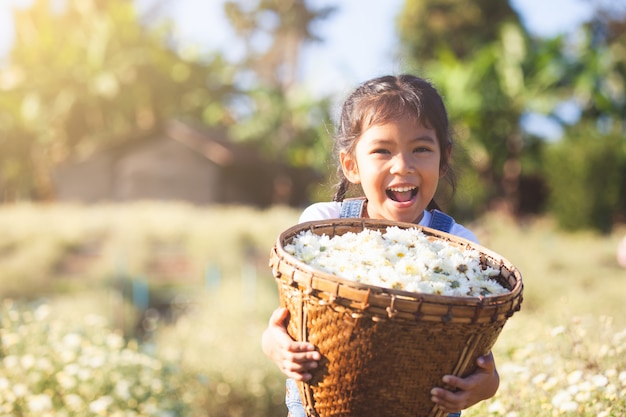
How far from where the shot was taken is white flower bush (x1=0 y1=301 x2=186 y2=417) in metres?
4.36

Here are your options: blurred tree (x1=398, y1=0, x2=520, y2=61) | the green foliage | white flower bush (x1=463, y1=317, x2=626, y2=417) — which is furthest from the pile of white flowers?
blurred tree (x1=398, y1=0, x2=520, y2=61)

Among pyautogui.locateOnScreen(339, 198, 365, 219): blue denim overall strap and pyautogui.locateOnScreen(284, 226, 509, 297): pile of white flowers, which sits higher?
pyautogui.locateOnScreen(284, 226, 509, 297): pile of white flowers

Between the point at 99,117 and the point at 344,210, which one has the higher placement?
the point at 344,210

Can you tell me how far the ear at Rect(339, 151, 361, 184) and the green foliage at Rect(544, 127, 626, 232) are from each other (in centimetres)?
1569

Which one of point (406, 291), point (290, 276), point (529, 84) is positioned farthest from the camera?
point (529, 84)

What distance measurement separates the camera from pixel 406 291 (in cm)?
152

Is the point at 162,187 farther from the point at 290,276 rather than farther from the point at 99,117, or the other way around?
the point at 290,276

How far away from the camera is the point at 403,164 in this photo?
207 cm

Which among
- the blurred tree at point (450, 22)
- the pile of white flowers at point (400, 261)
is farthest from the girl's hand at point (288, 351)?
the blurred tree at point (450, 22)

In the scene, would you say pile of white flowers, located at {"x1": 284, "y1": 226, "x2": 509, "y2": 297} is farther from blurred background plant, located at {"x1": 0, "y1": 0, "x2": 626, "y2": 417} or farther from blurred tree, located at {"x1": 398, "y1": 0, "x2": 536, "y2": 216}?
blurred tree, located at {"x1": 398, "y1": 0, "x2": 536, "y2": 216}

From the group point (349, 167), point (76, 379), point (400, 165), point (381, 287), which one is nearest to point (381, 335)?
point (381, 287)

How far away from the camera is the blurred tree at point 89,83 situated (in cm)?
2661

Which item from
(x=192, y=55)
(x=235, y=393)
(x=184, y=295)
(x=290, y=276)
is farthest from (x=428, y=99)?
(x=192, y=55)

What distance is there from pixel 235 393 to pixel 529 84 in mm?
13929
